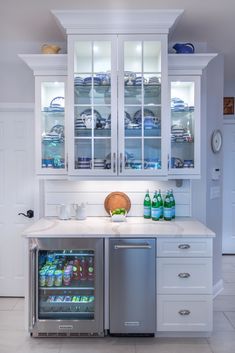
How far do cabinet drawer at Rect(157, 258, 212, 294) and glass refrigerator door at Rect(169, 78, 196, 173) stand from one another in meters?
0.86

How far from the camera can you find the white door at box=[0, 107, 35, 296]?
3941 millimetres

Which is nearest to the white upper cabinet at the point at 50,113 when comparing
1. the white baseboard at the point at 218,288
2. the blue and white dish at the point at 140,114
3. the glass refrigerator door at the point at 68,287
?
the blue and white dish at the point at 140,114

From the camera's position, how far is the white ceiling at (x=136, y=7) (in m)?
2.95

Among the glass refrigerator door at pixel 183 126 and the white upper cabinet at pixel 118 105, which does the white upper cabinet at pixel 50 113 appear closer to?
the white upper cabinet at pixel 118 105

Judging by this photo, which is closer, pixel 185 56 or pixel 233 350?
pixel 233 350

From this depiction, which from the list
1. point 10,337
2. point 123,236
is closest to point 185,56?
point 123,236

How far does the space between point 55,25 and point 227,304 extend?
10.5ft

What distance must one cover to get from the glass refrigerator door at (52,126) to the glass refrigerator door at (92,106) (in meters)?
0.20

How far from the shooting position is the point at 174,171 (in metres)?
3.39

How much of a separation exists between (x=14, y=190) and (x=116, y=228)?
141 centimetres

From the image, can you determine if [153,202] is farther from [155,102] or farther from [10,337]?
[10,337]

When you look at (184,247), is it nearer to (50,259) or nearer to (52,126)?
(50,259)

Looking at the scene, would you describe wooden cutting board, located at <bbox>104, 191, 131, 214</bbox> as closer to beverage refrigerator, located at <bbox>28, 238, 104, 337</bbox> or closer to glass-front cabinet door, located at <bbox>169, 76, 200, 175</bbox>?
glass-front cabinet door, located at <bbox>169, 76, 200, 175</bbox>

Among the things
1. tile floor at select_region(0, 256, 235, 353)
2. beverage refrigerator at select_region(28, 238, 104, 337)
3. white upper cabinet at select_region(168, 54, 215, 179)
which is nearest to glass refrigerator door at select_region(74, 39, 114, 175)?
white upper cabinet at select_region(168, 54, 215, 179)
